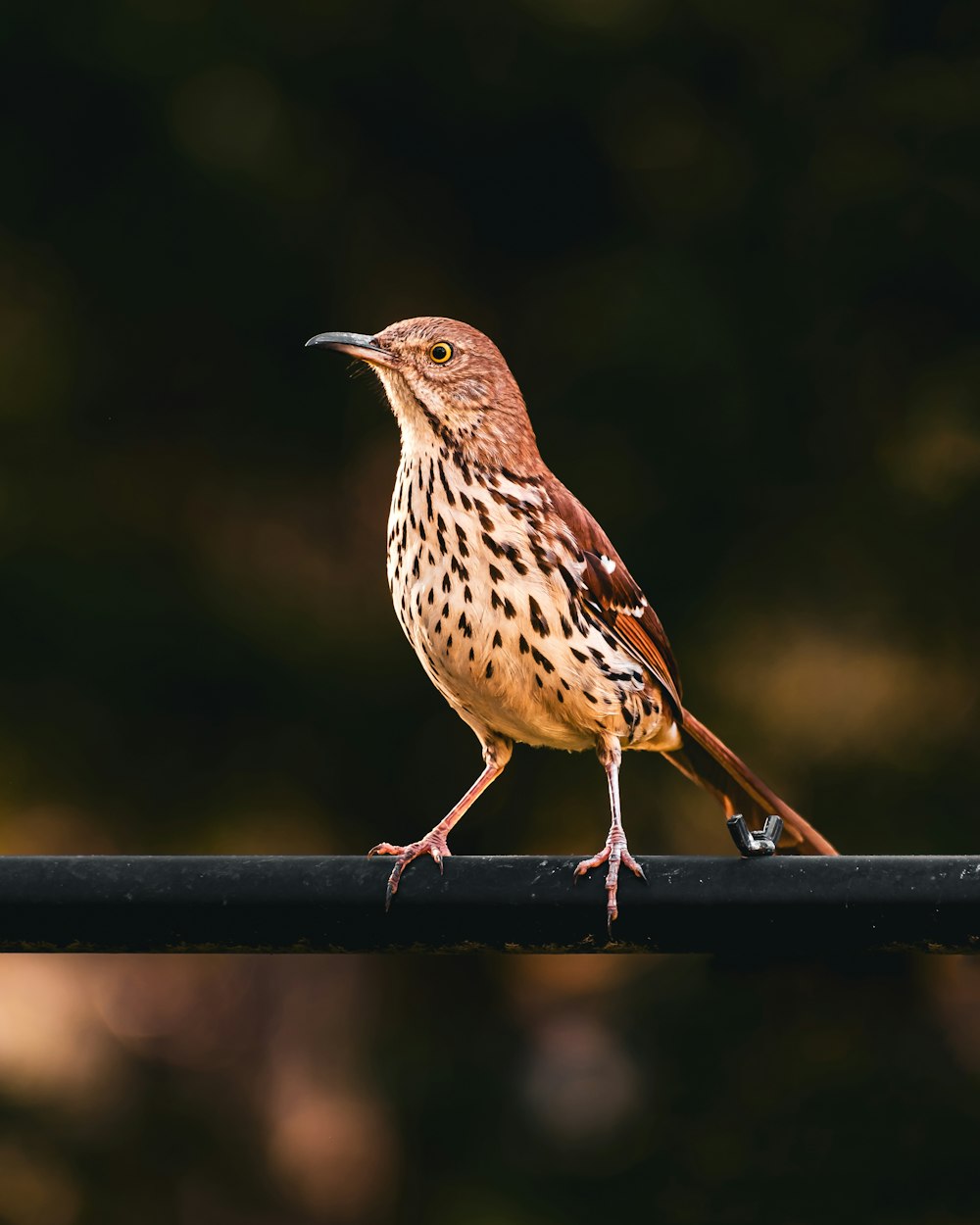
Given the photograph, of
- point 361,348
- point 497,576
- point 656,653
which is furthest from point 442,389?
point 656,653

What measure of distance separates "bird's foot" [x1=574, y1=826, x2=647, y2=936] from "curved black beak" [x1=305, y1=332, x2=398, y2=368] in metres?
0.96

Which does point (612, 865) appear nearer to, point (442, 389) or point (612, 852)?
point (612, 852)

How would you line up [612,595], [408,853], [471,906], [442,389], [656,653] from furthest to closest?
Result: [656,653], [612,595], [442,389], [408,853], [471,906]

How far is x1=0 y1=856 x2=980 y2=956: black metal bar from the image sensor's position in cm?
206

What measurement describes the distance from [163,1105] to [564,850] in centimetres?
153

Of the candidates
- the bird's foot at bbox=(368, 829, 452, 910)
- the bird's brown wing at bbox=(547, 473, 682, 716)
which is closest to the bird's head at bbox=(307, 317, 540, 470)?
the bird's brown wing at bbox=(547, 473, 682, 716)

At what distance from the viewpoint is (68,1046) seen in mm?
5426

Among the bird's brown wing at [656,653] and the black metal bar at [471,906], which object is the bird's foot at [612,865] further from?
the bird's brown wing at [656,653]

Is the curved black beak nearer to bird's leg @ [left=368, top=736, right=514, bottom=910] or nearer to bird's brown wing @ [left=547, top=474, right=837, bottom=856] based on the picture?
bird's brown wing @ [left=547, top=474, right=837, bottom=856]

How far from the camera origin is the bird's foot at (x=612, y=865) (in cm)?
217

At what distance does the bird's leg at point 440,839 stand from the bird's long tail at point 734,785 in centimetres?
39

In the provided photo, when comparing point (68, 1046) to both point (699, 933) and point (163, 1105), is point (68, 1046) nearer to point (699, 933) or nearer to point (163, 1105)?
point (163, 1105)

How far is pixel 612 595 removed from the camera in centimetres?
321

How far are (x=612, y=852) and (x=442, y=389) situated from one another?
3.13 feet
